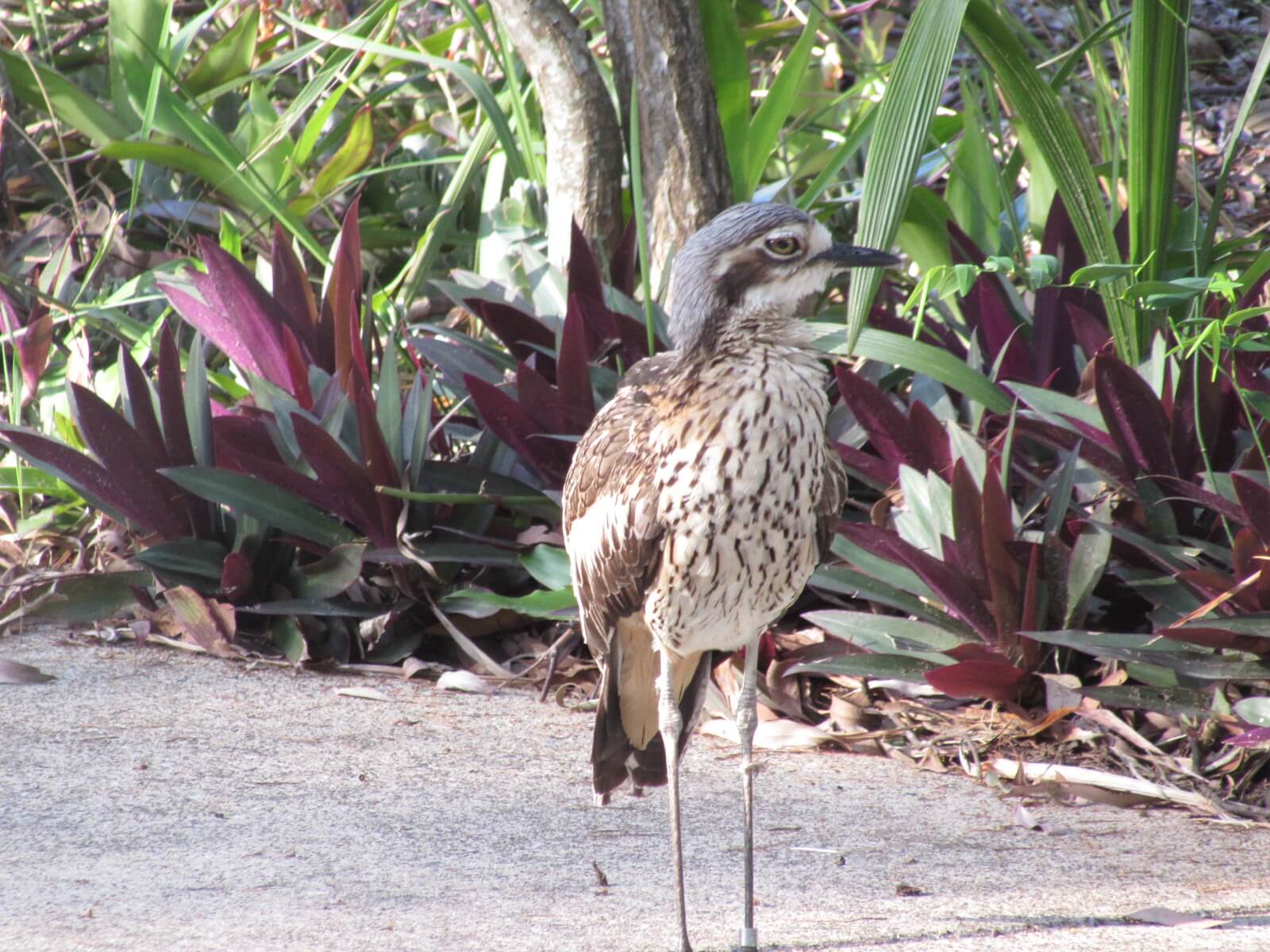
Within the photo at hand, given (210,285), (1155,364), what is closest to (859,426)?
(1155,364)

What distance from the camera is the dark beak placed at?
297 cm

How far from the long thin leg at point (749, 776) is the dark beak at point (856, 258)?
893 millimetres

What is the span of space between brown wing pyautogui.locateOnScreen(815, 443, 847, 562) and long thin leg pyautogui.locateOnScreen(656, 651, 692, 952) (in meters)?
0.45

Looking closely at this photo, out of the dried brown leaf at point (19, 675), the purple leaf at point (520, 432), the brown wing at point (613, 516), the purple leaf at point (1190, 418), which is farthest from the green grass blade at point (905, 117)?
the dried brown leaf at point (19, 675)

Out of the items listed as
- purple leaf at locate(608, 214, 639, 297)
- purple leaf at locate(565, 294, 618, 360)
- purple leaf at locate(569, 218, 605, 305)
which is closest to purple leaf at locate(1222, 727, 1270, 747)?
purple leaf at locate(565, 294, 618, 360)

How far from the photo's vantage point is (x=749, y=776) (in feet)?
10.2

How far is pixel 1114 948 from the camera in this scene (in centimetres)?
267

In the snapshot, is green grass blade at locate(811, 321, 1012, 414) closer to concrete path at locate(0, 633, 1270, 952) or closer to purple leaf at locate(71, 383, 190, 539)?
concrete path at locate(0, 633, 1270, 952)

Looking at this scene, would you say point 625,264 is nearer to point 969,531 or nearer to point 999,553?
point 969,531

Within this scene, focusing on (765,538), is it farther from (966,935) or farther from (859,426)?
(859,426)

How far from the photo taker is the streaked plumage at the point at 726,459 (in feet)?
9.64

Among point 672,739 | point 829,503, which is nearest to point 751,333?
point 829,503

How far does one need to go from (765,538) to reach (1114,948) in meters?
1.02

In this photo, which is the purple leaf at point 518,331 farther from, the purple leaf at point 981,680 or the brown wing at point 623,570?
the purple leaf at point 981,680
